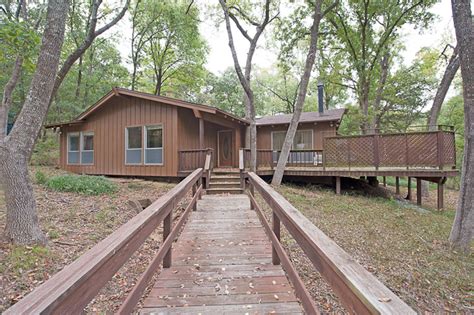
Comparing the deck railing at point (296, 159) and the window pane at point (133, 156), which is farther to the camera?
the deck railing at point (296, 159)

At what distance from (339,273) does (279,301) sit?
121cm

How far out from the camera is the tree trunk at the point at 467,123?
15.1 feet

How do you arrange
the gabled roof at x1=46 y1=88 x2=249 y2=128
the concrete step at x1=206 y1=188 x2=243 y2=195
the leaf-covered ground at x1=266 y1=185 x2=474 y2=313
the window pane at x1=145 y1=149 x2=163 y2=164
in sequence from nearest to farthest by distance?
the leaf-covered ground at x1=266 y1=185 x2=474 y2=313 < the concrete step at x1=206 y1=188 x2=243 y2=195 < the gabled roof at x1=46 y1=88 x2=249 y2=128 < the window pane at x1=145 y1=149 x2=163 y2=164

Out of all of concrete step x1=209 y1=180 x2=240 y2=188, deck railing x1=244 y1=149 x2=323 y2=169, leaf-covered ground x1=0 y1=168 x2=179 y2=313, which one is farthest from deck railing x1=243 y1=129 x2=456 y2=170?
leaf-covered ground x1=0 y1=168 x2=179 y2=313

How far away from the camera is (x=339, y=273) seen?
112 centimetres

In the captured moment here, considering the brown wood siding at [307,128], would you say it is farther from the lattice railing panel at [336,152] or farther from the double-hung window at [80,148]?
the double-hung window at [80,148]

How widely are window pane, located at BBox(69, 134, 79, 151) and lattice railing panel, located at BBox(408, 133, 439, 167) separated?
1549 centimetres

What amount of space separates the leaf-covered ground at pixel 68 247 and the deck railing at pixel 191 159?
130 inches

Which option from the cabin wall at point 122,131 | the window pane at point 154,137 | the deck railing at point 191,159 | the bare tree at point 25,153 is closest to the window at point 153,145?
the window pane at point 154,137

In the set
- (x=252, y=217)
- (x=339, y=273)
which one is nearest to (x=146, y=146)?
(x=252, y=217)

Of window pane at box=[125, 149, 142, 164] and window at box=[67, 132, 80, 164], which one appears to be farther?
window at box=[67, 132, 80, 164]

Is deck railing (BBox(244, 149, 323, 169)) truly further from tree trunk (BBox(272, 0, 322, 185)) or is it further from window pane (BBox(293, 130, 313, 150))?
window pane (BBox(293, 130, 313, 150))

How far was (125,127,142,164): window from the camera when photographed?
36.6 feet

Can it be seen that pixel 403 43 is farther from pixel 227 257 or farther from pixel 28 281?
pixel 28 281
